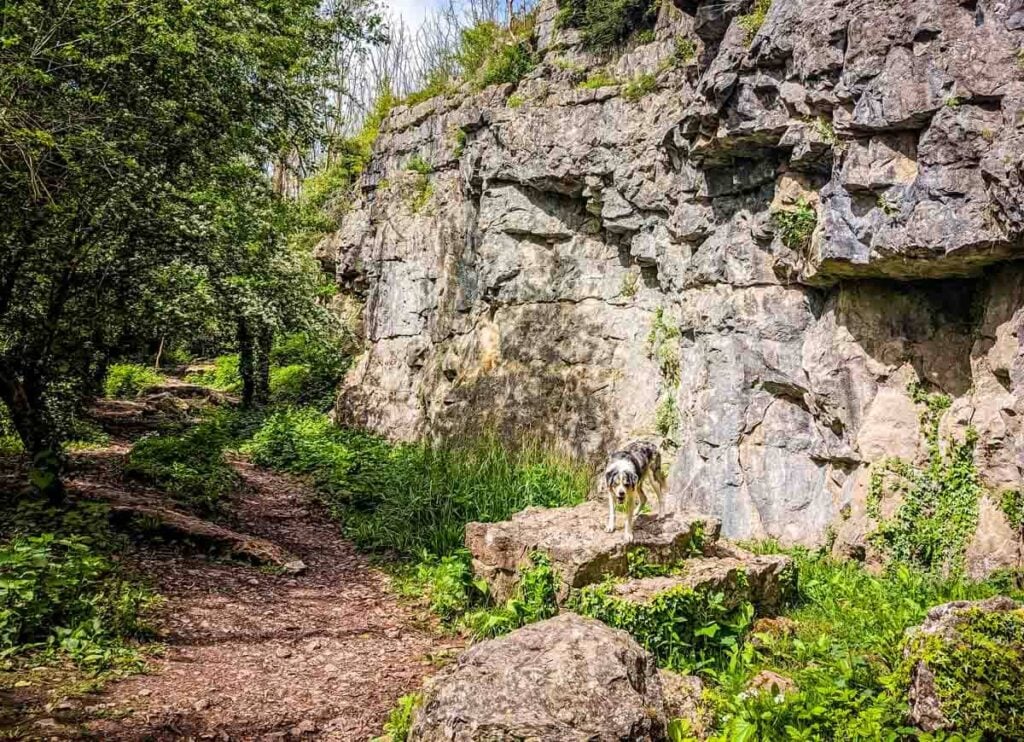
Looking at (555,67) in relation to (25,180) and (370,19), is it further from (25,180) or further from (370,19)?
(25,180)

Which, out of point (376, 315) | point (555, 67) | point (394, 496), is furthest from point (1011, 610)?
point (376, 315)

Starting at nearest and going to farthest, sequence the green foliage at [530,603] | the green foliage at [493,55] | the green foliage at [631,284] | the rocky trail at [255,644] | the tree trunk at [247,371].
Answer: the rocky trail at [255,644], the green foliage at [530,603], the green foliage at [631,284], the green foliage at [493,55], the tree trunk at [247,371]

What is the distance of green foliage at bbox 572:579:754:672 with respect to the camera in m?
4.57

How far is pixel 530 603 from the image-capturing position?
5168 millimetres

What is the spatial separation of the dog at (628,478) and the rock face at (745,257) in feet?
10.6

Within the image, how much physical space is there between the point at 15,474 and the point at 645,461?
25.4ft

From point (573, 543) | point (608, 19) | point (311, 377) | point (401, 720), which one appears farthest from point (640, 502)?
point (311, 377)

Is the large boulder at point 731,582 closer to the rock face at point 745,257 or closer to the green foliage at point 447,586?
the green foliage at point 447,586

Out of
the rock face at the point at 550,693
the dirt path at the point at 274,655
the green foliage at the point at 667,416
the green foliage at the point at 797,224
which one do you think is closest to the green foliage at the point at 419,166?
the green foliage at the point at 667,416

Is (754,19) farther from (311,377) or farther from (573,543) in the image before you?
(311,377)

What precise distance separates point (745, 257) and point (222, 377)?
1754 centimetres

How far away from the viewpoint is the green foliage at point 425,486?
26.2 feet

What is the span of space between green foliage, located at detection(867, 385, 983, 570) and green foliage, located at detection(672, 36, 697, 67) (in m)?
7.12

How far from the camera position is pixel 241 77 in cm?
844
